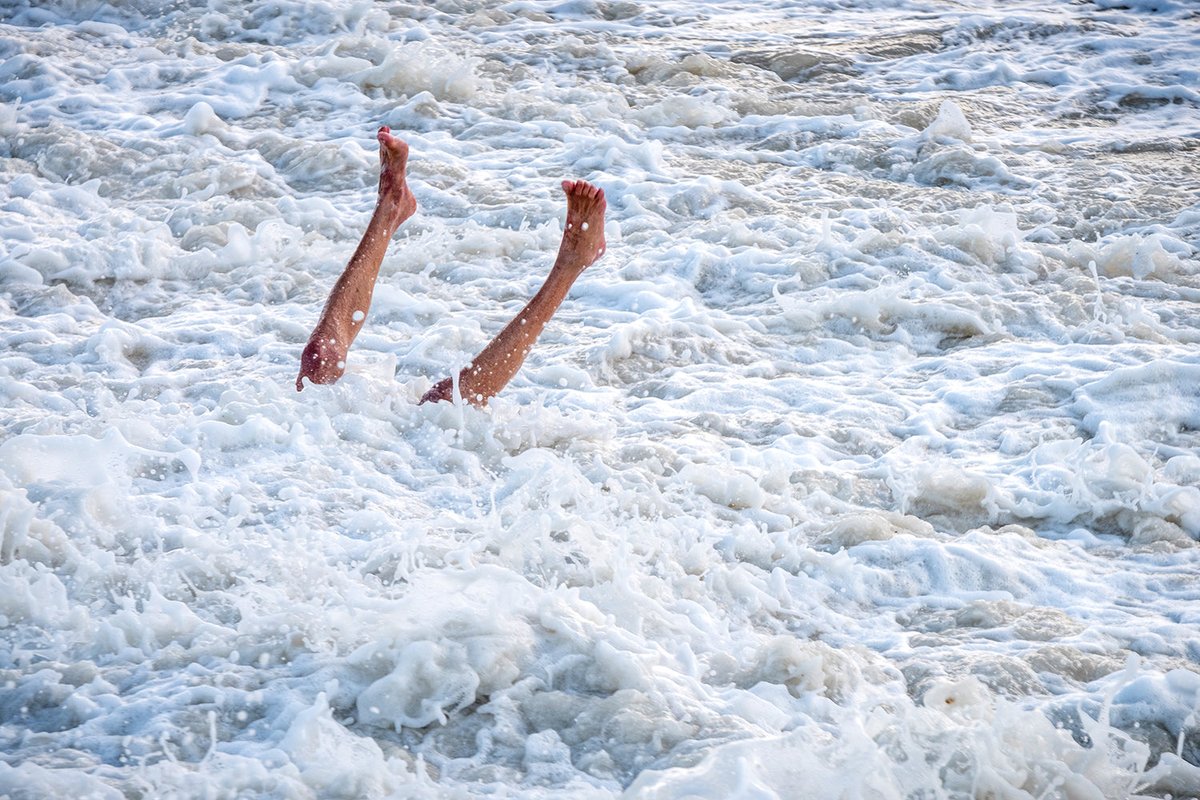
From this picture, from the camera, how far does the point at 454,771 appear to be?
260 cm

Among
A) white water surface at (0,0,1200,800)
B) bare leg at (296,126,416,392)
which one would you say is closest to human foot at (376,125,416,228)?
bare leg at (296,126,416,392)

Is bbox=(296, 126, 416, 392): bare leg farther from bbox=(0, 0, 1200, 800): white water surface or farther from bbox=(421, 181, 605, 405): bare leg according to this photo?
bbox=(421, 181, 605, 405): bare leg

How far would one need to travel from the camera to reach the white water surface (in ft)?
8.87

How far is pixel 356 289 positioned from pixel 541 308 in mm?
720

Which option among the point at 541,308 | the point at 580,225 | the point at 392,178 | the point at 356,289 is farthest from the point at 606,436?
the point at 392,178

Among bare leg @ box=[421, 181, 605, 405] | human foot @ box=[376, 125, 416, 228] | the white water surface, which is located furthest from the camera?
human foot @ box=[376, 125, 416, 228]

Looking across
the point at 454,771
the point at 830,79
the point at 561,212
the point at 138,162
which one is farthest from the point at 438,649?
the point at 830,79

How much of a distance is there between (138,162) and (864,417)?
14.6 ft

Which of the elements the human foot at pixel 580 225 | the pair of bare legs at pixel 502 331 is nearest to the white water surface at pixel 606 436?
the pair of bare legs at pixel 502 331

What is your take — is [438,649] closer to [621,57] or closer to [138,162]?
[138,162]

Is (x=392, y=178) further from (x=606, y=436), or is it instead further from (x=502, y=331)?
(x=606, y=436)

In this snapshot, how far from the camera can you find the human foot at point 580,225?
4148mm

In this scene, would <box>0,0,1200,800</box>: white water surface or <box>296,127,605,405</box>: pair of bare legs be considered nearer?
<box>0,0,1200,800</box>: white water surface

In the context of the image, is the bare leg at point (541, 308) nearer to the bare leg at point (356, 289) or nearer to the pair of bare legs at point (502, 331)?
the pair of bare legs at point (502, 331)
